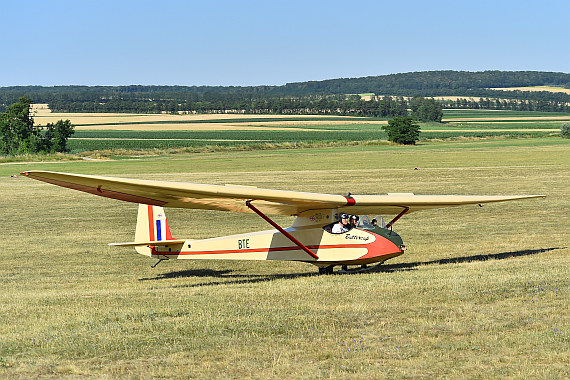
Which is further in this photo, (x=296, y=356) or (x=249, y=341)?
(x=249, y=341)

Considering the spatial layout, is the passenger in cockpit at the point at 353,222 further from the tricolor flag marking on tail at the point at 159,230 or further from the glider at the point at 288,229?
the tricolor flag marking on tail at the point at 159,230

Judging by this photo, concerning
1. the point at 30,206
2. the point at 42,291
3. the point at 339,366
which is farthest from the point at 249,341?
the point at 30,206

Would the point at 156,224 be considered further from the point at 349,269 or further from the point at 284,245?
the point at 349,269

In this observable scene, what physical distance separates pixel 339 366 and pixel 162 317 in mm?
4018

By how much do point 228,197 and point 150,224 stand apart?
353 centimetres

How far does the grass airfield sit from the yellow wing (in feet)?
4.89

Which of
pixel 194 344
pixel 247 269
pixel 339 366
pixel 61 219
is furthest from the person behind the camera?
pixel 61 219

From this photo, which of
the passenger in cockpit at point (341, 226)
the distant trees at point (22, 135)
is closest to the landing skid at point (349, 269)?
the passenger in cockpit at point (341, 226)

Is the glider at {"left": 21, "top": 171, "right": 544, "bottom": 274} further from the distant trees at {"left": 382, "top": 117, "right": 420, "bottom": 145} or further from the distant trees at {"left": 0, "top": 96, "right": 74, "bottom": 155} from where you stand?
the distant trees at {"left": 382, "top": 117, "right": 420, "bottom": 145}

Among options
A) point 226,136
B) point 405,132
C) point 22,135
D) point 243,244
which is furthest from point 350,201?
point 226,136

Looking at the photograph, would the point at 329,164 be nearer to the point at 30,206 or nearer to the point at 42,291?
the point at 30,206

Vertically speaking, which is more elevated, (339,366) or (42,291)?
(339,366)

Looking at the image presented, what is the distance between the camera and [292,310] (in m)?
11.9

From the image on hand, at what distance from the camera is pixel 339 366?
8.84 meters
